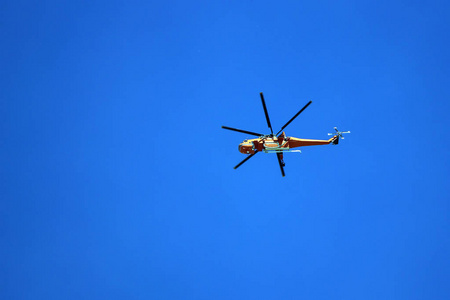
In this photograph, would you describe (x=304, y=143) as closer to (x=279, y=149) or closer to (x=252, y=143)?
(x=279, y=149)

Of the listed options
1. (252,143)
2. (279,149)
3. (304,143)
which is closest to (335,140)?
(304,143)

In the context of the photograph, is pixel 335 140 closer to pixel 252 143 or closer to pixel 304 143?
pixel 304 143

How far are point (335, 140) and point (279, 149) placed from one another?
209 inches

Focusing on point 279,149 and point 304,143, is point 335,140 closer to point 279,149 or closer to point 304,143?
point 304,143

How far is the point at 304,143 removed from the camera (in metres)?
32.5

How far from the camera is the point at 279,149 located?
104ft

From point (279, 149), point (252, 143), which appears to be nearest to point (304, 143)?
point (279, 149)

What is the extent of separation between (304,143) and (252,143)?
A: 4.68m

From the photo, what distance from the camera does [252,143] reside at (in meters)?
32.1

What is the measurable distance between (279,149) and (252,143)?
2.41 m

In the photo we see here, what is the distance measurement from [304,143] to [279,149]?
2571 mm

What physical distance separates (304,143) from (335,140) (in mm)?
Answer: 2805

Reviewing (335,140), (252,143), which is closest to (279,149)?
(252,143)
